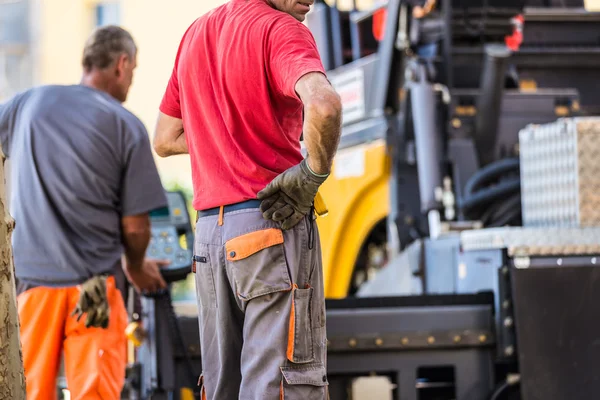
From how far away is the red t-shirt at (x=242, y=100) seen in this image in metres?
2.58

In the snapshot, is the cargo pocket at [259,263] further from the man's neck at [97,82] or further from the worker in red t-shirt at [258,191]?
the man's neck at [97,82]

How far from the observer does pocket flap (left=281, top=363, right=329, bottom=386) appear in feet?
8.25

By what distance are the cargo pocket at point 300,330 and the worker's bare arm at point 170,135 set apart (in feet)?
2.25

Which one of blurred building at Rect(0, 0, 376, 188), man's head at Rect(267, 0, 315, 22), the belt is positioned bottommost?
blurred building at Rect(0, 0, 376, 188)

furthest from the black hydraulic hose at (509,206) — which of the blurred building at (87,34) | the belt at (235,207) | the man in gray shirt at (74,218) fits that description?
the blurred building at (87,34)

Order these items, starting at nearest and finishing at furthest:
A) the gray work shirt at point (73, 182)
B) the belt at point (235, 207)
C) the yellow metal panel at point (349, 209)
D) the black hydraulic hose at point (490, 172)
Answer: the belt at point (235, 207)
the gray work shirt at point (73, 182)
the black hydraulic hose at point (490, 172)
the yellow metal panel at point (349, 209)

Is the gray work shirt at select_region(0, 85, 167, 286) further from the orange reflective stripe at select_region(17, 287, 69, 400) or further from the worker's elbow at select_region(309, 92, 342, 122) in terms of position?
the worker's elbow at select_region(309, 92, 342, 122)

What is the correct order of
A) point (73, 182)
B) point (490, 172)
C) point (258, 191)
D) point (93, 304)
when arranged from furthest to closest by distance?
point (490, 172), point (73, 182), point (93, 304), point (258, 191)

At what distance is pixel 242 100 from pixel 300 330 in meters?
0.59

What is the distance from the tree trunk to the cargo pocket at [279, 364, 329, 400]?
61 centimetres

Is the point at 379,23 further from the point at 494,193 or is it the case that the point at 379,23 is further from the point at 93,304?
the point at 93,304

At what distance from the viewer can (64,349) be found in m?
3.47

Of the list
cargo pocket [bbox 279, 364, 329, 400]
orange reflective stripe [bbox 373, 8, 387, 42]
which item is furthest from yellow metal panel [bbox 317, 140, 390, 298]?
cargo pocket [bbox 279, 364, 329, 400]

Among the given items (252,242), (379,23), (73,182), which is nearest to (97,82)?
(73,182)
